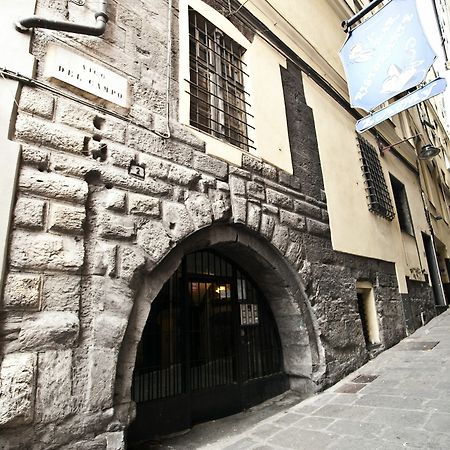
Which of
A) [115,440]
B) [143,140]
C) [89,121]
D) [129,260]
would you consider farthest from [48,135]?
[115,440]

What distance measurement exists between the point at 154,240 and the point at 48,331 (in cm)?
93

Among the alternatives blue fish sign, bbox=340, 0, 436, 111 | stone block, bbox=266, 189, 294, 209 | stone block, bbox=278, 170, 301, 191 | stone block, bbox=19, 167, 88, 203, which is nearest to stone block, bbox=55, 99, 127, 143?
stone block, bbox=19, 167, 88, 203

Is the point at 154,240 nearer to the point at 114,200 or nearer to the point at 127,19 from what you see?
the point at 114,200

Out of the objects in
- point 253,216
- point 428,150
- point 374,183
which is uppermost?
point 428,150

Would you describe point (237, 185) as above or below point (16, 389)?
above

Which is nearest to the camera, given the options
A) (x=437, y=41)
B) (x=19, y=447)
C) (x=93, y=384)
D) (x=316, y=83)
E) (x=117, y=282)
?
(x=19, y=447)

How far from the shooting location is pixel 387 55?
4301 mm

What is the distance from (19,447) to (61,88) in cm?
223

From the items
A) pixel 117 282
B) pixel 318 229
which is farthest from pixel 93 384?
pixel 318 229

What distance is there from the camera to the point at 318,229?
4.39 metres

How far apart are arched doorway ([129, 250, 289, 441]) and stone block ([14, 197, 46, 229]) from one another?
1.36 metres

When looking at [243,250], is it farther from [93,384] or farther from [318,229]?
[93,384]

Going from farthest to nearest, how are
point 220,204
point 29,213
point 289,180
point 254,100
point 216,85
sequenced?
point 289,180
point 254,100
point 216,85
point 220,204
point 29,213

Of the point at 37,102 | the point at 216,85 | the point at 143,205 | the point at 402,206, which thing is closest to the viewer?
the point at 37,102
